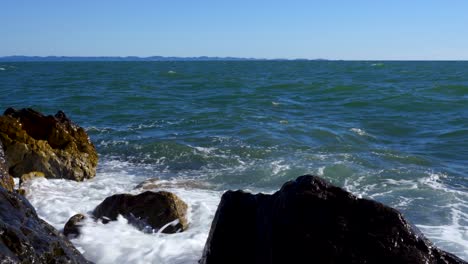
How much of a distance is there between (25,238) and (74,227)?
111 inches

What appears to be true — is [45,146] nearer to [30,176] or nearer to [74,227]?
[30,176]

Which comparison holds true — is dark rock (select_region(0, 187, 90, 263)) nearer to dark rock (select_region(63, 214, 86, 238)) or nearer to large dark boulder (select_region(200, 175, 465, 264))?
large dark boulder (select_region(200, 175, 465, 264))

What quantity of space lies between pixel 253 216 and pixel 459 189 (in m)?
6.59

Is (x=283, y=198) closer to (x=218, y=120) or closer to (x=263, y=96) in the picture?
(x=218, y=120)

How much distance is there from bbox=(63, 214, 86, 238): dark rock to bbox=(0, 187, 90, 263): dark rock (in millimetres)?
1999

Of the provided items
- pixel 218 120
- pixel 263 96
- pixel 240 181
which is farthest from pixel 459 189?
pixel 263 96

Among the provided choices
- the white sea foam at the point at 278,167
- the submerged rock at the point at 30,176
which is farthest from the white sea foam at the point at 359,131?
the submerged rock at the point at 30,176

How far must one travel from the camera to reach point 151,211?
660 cm

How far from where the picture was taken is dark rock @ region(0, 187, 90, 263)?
11.0 feet

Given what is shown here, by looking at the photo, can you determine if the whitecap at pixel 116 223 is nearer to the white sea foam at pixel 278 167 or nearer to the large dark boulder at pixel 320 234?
the large dark boulder at pixel 320 234

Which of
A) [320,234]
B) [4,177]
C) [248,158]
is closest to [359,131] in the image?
[248,158]

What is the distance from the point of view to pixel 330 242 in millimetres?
3582

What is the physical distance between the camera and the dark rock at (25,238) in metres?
3.36

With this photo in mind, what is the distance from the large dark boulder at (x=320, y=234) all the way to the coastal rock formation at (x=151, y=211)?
2.62m
